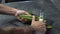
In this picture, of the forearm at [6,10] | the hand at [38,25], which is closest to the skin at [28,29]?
the hand at [38,25]

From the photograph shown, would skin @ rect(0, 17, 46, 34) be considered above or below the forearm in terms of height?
below

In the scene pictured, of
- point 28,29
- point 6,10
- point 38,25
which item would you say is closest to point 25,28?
point 28,29

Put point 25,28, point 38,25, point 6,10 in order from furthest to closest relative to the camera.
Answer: point 6,10 → point 38,25 → point 25,28

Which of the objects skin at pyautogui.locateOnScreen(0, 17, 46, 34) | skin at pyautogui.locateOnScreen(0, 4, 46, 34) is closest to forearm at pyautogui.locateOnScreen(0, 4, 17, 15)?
skin at pyautogui.locateOnScreen(0, 4, 46, 34)

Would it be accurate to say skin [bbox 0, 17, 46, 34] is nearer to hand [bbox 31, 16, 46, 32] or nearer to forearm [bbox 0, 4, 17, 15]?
hand [bbox 31, 16, 46, 32]

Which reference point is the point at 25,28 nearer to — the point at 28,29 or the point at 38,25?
the point at 28,29

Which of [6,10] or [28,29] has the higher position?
[6,10]

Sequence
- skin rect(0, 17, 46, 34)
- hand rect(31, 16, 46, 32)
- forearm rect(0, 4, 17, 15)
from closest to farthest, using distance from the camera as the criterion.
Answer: skin rect(0, 17, 46, 34), hand rect(31, 16, 46, 32), forearm rect(0, 4, 17, 15)

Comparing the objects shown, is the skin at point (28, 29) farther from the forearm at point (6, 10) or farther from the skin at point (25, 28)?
the forearm at point (6, 10)

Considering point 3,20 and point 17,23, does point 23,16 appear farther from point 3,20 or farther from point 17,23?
point 3,20

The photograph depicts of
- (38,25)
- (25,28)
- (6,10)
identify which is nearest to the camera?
(25,28)

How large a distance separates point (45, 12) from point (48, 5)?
0.08 metres

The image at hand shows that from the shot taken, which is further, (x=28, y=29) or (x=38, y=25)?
(x=38, y=25)

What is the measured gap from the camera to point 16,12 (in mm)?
1409
